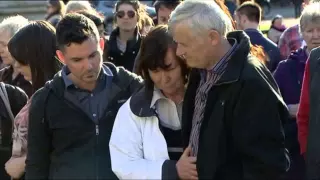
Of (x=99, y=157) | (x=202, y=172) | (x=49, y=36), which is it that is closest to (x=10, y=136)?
(x=49, y=36)

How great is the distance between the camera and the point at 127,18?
670 cm

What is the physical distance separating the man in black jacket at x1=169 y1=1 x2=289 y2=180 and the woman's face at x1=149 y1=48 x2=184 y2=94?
0.17m

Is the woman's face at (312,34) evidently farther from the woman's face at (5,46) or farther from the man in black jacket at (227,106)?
the woman's face at (5,46)

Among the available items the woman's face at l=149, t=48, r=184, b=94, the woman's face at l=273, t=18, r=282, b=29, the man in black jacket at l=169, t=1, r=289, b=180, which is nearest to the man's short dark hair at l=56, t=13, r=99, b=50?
the woman's face at l=149, t=48, r=184, b=94

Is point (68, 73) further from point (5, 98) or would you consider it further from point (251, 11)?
point (251, 11)

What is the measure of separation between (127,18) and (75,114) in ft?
11.2

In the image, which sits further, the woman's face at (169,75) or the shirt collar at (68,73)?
the shirt collar at (68,73)

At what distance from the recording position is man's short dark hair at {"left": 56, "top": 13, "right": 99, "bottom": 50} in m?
3.40

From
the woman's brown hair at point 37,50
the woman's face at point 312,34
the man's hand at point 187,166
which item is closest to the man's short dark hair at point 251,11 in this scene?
the woman's face at point 312,34

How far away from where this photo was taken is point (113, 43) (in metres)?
6.69

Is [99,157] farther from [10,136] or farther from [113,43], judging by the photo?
[113,43]

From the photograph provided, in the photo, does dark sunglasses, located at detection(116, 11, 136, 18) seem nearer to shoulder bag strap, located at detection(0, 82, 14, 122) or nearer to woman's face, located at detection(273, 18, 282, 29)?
shoulder bag strap, located at detection(0, 82, 14, 122)

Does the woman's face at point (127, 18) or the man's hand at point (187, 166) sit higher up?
the woman's face at point (127, 18)

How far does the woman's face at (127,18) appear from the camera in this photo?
6.66 meters
